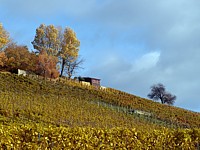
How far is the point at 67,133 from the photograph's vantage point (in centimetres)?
1212

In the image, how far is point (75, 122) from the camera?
95.5ft

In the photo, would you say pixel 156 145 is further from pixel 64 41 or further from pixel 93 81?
pixel 64 41

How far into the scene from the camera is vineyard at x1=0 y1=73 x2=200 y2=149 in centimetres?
1166

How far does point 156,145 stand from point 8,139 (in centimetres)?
558

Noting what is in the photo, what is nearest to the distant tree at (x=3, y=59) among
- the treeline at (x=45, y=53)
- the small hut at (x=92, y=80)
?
the treeline at (x=45, y=53)

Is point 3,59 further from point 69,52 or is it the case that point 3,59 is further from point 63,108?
point 63,108

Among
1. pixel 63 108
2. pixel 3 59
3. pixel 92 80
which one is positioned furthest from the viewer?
pixel 92 80

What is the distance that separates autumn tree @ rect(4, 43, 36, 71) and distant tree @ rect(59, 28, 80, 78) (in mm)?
6784

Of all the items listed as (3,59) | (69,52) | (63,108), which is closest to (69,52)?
(69,52)

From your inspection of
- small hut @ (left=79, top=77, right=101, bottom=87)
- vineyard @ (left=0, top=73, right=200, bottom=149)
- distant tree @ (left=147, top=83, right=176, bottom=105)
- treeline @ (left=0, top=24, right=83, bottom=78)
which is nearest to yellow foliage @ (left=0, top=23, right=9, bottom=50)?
treeline @ (left=0, top=24, right=83, bottom=78)

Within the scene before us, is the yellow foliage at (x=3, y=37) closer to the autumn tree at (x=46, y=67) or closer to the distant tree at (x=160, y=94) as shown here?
the autumn tree at (x=46, y=67)

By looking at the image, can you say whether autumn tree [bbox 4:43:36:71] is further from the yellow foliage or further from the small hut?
the small hut

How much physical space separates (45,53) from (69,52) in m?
5.71

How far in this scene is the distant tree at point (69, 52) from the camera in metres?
69.6
